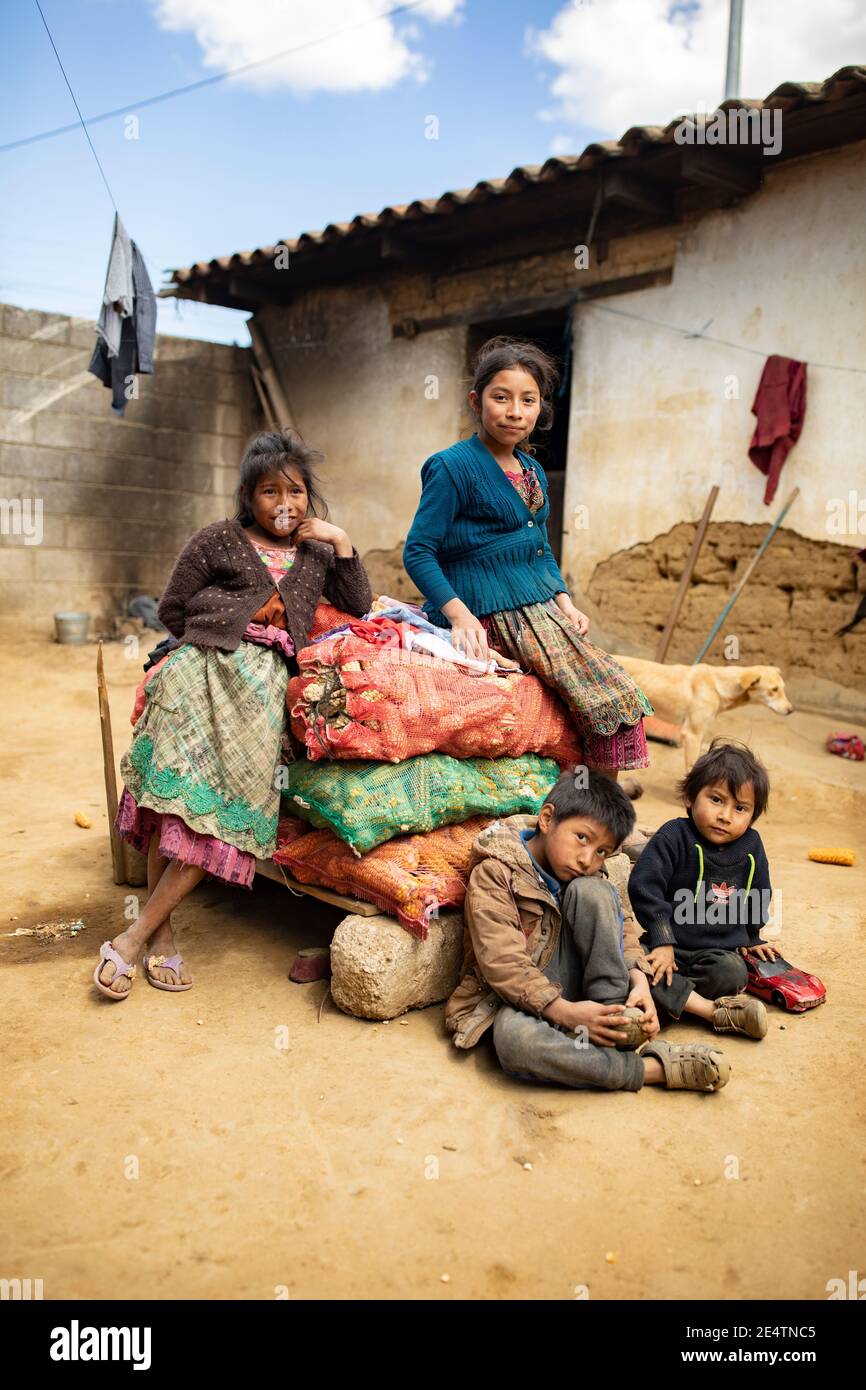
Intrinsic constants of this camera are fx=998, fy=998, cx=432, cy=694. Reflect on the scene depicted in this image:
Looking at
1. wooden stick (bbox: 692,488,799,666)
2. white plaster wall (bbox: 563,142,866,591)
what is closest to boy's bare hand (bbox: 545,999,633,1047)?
wooden stick (bbox: 692,488,799,666)

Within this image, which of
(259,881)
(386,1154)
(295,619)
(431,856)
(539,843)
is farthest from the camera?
(259,881)

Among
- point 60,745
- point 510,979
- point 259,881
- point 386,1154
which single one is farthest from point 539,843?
point 60,745

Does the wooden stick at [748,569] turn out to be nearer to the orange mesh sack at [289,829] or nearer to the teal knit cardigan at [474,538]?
the teal knit cardigan at [474,538]

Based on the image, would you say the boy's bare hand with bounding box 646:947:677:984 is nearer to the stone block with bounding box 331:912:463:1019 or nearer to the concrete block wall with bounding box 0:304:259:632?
the stone block with bounding box 331:912:463:1019

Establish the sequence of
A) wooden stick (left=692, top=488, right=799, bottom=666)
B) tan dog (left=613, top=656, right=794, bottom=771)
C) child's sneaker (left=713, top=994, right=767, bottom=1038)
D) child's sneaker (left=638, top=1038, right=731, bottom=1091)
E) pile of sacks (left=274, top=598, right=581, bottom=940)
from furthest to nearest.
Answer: wooden stick (left=692, top=488, right=799, bottom=666) < tan dog (left=613, top=656, right=794, bottom=771) < pile of sacks (left=274, top=598, right=581, bottom=940) < child's sneaker (left=713, top=994, right=767, bottom=1038) < child's sneaker (left=638, top=1038, right=731, bottom=1091)

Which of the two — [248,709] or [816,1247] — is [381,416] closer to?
[248,709]

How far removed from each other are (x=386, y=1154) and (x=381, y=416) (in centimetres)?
756

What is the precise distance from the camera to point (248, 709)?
2982 mm

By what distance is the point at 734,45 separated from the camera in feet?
30.2

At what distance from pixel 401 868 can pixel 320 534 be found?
113 centimetres

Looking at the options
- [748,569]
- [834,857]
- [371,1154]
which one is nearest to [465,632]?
[371,1154]

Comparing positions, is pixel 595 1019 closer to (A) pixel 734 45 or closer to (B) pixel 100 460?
(B) pixel 100 460

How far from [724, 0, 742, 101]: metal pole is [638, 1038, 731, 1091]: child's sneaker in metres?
9.52

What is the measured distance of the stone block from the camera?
107 inches
